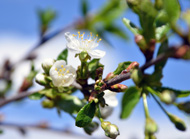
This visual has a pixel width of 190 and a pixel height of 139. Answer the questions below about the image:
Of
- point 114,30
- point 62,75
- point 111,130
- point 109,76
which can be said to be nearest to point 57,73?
point 62,75

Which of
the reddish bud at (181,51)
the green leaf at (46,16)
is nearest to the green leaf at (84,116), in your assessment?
the reddish bud at (181,51)

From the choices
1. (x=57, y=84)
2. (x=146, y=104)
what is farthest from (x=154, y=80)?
(x=57, y=84)

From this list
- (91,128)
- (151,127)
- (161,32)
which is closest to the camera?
(151,127)

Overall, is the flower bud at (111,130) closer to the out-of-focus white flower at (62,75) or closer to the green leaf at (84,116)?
the green leaf at (84,116)

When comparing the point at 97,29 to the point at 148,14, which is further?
the point at 97,29

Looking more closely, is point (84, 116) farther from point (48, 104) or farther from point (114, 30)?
point (114, 30)

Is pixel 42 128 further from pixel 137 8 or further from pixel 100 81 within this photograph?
pixel 137 8

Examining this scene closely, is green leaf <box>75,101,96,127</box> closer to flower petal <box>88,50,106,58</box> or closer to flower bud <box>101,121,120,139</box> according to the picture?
flower bud <box>101,121,120,139</box>
